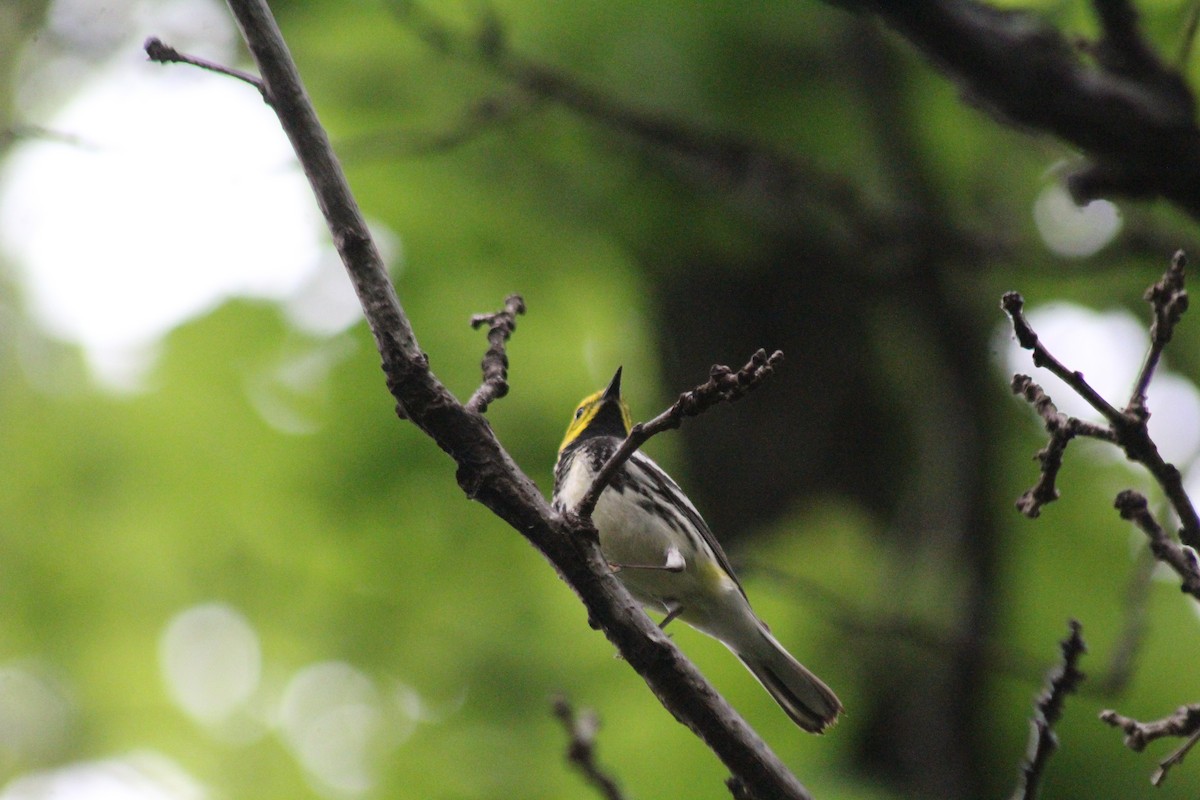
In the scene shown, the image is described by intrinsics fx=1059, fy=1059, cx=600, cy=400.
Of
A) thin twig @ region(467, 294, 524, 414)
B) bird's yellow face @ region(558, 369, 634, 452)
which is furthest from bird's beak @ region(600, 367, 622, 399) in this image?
thin twig @ region(467, 294, 524, 414)

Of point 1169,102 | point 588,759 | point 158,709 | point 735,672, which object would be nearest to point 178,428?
point 158,709

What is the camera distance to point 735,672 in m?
4.78

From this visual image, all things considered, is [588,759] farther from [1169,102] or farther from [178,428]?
[178,428]

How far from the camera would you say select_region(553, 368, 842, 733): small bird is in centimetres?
369

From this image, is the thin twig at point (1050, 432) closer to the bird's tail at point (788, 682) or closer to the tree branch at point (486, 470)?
the tree branch at point (486, 470)

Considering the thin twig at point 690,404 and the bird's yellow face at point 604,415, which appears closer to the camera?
the thin twig at point 690,404

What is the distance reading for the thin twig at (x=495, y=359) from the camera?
6.63 feet

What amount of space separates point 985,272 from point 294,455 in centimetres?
415

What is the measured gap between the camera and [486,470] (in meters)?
1.88

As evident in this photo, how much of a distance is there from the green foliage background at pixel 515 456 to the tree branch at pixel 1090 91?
322cm

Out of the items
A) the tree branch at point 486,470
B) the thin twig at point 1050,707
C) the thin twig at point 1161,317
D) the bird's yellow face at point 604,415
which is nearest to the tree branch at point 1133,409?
the thin twig at point 1161,317

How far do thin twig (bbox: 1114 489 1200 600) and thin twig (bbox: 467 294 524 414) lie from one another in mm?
1091

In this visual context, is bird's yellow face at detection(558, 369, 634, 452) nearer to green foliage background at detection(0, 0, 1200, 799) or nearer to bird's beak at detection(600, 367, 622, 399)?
bird's beak at detection(600, 367, 622, 399)

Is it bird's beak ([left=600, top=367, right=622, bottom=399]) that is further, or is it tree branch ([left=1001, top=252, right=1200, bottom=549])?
bird's beak ([left=600, top=367, right=622, bottom=399])
